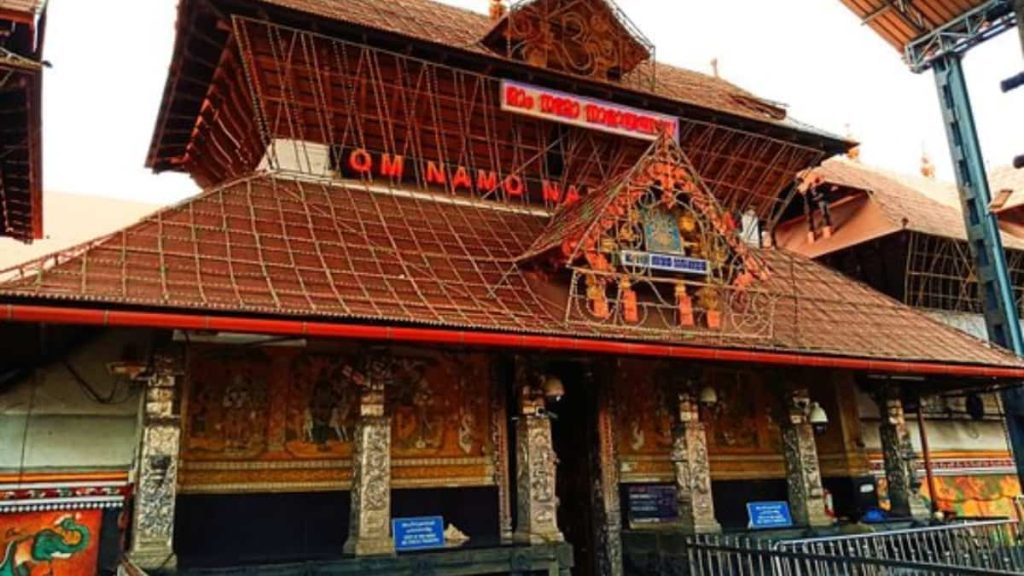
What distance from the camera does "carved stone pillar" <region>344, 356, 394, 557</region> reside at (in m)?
7.42

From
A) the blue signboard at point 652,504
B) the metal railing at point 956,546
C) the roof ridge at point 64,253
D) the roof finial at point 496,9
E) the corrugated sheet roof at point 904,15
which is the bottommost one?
the metal railing at point 956,546

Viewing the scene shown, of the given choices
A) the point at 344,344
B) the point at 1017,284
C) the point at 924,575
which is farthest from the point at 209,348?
the point at 1017,284

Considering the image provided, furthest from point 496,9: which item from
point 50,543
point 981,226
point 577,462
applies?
point 50,543

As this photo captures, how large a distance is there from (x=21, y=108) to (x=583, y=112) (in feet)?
23.9

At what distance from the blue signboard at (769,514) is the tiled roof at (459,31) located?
6.26 m

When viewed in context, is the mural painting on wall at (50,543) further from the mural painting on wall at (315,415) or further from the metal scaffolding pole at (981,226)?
the metal scaffolding pole at (981,226)

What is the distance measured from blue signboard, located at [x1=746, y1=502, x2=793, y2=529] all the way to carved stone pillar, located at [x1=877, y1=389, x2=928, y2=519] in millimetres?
1759

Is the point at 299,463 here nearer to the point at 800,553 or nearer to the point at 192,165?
the point at 800,553

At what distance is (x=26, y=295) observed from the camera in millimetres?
5812

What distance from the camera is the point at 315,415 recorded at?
8.33 metres

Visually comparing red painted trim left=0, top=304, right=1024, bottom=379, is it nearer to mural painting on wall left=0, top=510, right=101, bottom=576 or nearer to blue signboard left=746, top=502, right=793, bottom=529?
mural painting on wall left=0, top=510, right=101, bottom=576

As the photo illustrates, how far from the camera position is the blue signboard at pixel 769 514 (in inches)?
420

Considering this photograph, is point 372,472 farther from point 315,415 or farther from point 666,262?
point 666,262

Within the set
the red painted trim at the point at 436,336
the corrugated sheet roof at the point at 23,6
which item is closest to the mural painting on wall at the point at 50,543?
the red painted trim at the point at 436,336
